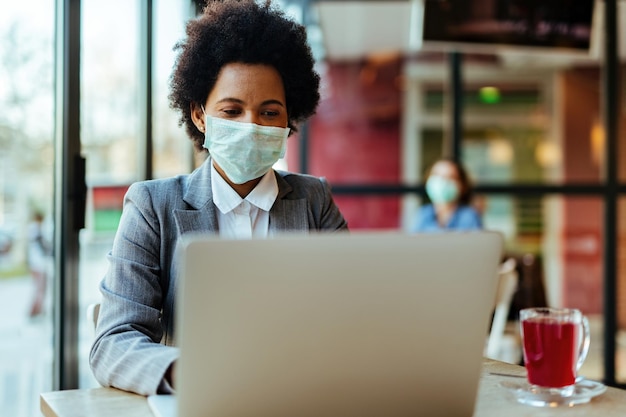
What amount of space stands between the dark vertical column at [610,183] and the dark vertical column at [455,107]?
778 mm

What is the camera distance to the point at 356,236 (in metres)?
0.92

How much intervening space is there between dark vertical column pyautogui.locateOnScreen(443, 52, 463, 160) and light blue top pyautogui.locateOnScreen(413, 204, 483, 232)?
346mm

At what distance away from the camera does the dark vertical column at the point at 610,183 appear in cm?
431

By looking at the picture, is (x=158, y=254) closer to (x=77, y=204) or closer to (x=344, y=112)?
(x=77, y=204)

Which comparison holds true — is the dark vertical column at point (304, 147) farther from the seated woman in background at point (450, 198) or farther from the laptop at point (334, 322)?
the laptop at point (334, 322)

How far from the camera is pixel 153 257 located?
141 centimetres

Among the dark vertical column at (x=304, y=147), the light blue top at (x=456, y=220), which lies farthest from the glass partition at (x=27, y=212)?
the light blue top at (x=456, y=220)

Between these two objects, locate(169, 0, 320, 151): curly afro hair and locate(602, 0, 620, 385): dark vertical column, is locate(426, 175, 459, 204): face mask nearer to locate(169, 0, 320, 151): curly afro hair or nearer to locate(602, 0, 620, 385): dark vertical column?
locate(602, 0, 620, 385): dark vertical column

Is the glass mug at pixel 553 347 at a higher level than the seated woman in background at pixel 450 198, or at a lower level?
lower

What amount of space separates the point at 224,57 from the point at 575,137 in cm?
587

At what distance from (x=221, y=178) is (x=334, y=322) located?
2.20ft

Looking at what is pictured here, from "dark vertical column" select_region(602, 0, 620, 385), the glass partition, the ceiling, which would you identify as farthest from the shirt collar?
the ceiling

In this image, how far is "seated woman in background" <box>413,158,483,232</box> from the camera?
4.14m

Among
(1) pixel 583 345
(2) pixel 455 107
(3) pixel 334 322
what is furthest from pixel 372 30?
(3) pixel 334 322
